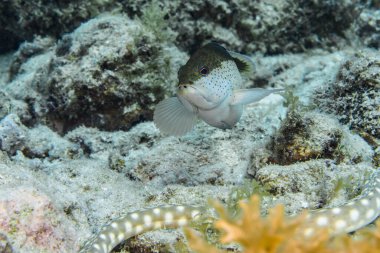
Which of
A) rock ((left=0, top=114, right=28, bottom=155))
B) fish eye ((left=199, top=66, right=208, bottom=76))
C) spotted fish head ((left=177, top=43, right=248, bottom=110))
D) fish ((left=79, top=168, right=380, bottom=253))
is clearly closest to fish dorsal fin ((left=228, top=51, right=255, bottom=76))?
spotted fish head ((left=177, top=43, right=248, bottom=110))

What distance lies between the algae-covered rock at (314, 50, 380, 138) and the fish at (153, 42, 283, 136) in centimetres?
147

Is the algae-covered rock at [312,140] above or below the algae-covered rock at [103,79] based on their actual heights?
above

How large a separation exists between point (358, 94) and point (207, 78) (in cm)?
230

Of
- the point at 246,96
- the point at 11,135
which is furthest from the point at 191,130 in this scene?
the point at 11,135

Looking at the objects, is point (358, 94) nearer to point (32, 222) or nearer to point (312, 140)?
point (312, 140)

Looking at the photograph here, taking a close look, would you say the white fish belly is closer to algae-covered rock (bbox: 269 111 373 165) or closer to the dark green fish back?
the dark green fish back

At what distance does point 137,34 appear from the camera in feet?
19.6

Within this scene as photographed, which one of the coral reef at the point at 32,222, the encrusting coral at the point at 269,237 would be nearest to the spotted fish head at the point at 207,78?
the coral reef at the point at 32,222

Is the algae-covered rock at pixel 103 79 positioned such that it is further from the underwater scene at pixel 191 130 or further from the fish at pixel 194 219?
the fish at pixel 194 219

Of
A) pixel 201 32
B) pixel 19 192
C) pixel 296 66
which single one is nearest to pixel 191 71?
pixel 19 192

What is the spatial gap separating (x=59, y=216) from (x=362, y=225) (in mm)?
2525

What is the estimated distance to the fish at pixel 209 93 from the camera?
362 centimetres

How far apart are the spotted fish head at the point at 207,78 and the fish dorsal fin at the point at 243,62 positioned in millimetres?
246

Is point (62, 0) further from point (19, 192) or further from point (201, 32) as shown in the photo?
point (19, 192)
